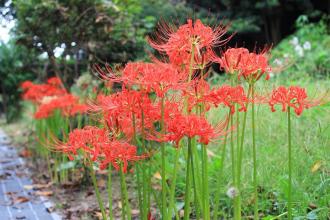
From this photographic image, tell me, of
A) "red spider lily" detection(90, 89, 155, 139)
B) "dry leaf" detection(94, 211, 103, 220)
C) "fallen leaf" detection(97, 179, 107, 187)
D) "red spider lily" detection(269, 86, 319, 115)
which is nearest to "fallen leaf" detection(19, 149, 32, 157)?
"fallen leaf" detection(97, 179, 107, 187)

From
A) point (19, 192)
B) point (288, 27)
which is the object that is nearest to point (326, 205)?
point (19, 192)

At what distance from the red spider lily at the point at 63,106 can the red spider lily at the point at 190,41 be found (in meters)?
2.84

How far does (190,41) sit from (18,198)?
121 inches

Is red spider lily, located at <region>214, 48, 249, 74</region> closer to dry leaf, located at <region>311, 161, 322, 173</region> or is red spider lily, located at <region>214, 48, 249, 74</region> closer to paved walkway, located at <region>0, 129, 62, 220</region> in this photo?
dry leaf, located at <region>311, 161, 322, 173</region>

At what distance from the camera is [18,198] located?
185 inches

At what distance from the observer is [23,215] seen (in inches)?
164

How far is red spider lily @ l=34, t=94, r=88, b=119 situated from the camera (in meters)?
5.17

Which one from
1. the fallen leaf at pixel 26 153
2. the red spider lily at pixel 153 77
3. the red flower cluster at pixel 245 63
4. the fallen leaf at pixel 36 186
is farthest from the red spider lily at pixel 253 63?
the fallen leaf at pixel 26 153

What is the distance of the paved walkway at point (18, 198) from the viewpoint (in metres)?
4.17

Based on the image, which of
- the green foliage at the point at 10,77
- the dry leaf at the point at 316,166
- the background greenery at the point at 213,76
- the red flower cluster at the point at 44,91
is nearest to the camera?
the dry leaf at the point at 316,166

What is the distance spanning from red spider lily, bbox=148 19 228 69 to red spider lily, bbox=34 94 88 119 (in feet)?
9.30

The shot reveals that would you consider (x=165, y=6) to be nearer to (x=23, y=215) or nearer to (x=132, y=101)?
(x=23, y=215)

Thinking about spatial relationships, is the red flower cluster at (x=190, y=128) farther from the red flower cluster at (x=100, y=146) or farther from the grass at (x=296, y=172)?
the grass at (x=296, y=172)

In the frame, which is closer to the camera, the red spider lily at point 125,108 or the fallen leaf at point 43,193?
the red spider lily at point 125,108
